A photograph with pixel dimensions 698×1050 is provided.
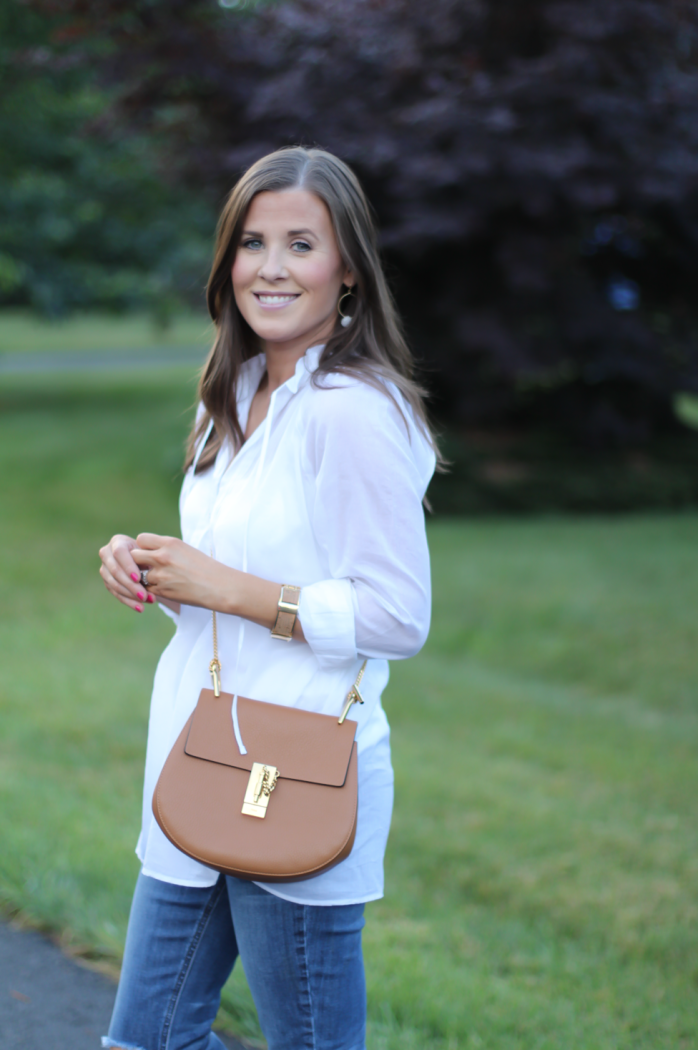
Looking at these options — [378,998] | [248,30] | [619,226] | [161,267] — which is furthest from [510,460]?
[378,998]

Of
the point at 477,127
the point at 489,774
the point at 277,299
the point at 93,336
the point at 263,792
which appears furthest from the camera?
the point at 93,336

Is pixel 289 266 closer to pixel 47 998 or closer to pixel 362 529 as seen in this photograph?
pixel 362 529

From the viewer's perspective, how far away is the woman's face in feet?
5.70

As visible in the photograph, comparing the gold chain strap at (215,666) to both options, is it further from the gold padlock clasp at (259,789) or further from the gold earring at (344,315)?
the gold earring at (344,315)

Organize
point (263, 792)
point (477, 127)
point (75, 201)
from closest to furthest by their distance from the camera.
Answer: point (263, 792)
point (477, 127)
point (75, 201)

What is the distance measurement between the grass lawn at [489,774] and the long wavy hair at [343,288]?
173 cm

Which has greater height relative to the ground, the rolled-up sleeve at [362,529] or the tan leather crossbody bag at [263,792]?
the rolled-up sleeve at [362,529]

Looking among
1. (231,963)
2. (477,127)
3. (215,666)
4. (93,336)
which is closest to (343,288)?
(215,666)

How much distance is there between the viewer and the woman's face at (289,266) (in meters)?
1.74

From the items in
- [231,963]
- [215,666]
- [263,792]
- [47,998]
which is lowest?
[47,998]

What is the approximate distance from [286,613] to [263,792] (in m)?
0.28

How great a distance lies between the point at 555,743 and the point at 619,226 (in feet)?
22.6

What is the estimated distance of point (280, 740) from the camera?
5.15 feet

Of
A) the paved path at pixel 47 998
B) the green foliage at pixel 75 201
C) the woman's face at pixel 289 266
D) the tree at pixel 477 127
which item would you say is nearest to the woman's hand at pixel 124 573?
the woman's face at pixel 289 266
